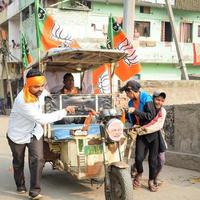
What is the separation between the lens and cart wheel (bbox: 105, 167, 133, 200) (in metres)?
5.59

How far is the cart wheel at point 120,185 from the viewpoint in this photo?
18.3 ft

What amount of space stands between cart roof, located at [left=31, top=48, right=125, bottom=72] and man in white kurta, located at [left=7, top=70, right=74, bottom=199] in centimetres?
66

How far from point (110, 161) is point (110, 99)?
5.55 ft

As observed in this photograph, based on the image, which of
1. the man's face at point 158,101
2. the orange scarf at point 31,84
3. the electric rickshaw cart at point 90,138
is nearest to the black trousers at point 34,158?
the electric rickshaw cart at point 90,138

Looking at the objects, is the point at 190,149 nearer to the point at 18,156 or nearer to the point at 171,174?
the point at 171,174

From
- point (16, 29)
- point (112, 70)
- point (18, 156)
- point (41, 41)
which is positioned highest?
point (16, 29)

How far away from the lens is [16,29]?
35500 millimetres

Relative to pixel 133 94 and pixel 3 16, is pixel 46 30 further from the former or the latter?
pixel 3 16

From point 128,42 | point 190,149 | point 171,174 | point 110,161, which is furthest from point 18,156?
point 128,42

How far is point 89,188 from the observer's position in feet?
23.2

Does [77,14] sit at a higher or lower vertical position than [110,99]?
higher

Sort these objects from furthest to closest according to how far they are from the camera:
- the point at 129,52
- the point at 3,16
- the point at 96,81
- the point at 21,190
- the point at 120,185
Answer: the point at 3,16
the point at 129,52
the point at 96,81
the point at 21,190
the point at 120,185

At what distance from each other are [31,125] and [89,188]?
138 centimetres

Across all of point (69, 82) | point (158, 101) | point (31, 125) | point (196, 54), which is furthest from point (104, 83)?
point (196, 54)
